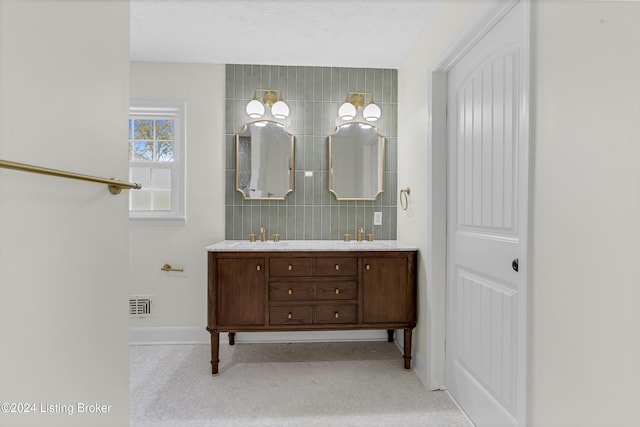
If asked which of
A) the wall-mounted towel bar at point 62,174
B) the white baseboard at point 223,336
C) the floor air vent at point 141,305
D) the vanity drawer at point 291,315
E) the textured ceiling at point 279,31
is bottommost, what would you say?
the white baseboard at point 223,336

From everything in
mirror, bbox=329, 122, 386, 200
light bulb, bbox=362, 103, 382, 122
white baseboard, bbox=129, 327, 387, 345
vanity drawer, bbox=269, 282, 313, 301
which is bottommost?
white baseboard, bbox=129, 327, 387, 345

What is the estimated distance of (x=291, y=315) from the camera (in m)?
2.17

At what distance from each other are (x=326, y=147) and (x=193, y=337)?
6.47ft

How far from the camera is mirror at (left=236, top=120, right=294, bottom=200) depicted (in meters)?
2.72

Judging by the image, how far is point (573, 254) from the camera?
0.94 meters

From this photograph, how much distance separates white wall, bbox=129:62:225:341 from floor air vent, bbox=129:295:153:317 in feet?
0.13

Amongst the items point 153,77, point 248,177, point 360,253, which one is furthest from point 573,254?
point 153,77

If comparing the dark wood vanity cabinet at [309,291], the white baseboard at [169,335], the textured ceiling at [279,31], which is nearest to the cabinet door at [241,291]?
the dark wood vanity cabinet at [309,291]

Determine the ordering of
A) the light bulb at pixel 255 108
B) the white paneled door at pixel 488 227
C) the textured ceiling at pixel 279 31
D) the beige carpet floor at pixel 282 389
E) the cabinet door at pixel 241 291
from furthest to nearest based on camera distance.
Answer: the light bulb at pixel 255 108, the cabinet door at pixel 241 291, the textured ceiling at pixel 279 31, the beige carpet floor at pixel 282 389, the white paneled door at pixel 488 227

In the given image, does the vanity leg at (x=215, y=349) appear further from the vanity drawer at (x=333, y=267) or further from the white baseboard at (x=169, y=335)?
the vanity drawer at (x=333, y=267)

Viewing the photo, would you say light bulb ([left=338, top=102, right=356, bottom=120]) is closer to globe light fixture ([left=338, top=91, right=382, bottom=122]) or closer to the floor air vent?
globe light fixture ([left=338, top=91, right=382, bottom=122])

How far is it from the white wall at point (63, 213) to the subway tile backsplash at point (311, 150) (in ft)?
5.67

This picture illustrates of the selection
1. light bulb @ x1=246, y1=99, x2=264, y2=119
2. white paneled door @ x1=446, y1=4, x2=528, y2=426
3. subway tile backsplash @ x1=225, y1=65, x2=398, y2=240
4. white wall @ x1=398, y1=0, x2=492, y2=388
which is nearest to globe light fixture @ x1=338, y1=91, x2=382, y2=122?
subway tile backsplash @ x1=225, y1=65, x2=398, y2=240

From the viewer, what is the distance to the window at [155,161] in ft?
8.95
